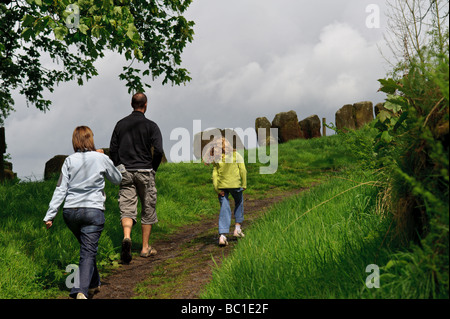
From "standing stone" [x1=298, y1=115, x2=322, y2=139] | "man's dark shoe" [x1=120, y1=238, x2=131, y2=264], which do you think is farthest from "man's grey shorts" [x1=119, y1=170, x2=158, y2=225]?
"standing stone" [x1=298, y1=115, x2=322, y2=139]

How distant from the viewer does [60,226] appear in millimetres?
6305

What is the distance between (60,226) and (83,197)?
2.38 m

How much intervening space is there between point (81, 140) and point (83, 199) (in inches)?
27.4

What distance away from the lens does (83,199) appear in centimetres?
432

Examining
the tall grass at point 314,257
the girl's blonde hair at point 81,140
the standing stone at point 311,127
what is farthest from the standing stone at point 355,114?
the girl's blonde hair at point 81,140

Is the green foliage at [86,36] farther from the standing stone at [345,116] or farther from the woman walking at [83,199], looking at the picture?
the standing stone at [345,116]

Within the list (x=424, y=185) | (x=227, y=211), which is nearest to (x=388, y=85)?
(x=424, y=185)

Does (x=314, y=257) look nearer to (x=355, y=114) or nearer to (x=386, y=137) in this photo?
(x=386, y=137)

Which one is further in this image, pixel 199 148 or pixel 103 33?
pixel 199 148

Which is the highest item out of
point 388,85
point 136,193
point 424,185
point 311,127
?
point 311,127
